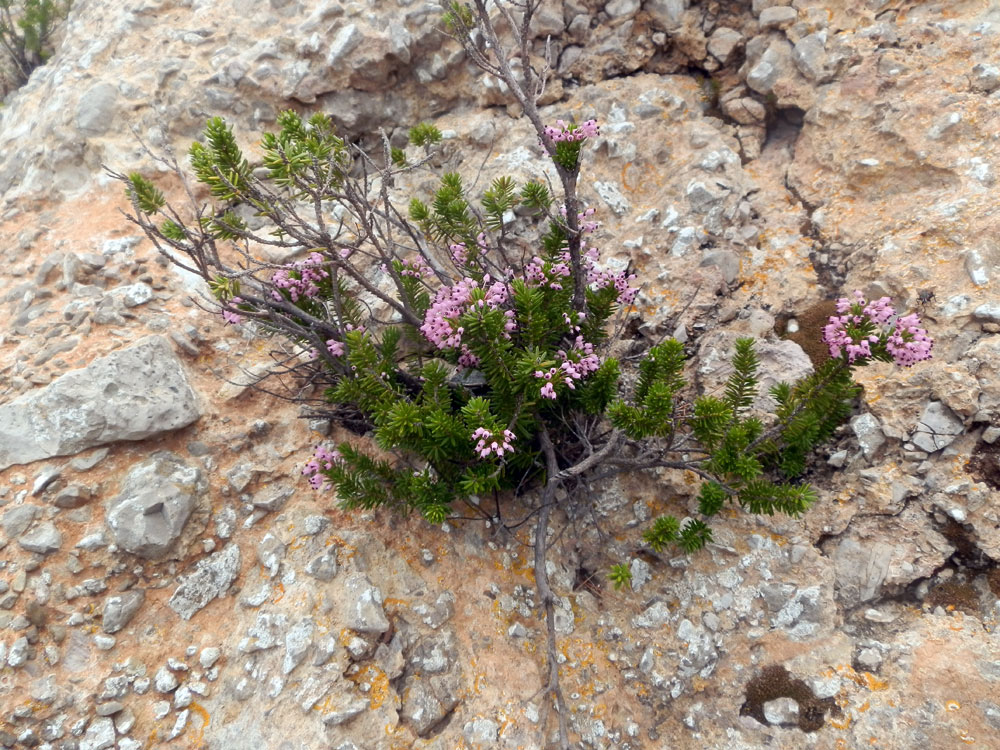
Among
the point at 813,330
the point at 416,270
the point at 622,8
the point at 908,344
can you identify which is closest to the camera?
the point at 908,344

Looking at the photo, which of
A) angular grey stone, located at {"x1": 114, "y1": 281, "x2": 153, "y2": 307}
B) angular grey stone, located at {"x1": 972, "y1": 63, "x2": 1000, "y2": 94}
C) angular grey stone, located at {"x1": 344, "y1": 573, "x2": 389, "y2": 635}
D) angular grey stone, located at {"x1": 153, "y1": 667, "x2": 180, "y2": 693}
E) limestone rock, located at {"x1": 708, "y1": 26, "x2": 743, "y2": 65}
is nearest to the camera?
angular grey stone, located at {"x1": 153, "y1": 667, "x2": 180, "y2": 693}

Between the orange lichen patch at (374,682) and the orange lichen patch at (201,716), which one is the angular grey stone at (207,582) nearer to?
the orange lichen patch at (201,716)

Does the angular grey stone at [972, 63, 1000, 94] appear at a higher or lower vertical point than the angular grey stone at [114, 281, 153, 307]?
higher

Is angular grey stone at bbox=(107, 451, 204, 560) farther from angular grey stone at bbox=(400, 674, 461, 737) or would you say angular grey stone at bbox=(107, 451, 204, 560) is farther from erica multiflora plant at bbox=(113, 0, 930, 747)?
angular grey stone at bbox=(400, 674, 461, 737)

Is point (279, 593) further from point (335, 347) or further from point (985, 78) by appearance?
point (985, 78)

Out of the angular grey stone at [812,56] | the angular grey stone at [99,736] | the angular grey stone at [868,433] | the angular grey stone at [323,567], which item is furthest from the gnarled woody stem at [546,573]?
the angular grey stone at [812,56]

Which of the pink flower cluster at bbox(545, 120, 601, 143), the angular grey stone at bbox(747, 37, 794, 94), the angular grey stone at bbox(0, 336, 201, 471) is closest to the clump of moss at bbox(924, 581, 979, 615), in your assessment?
the pink flower cluster at bbox(545, 120, 601, 143)

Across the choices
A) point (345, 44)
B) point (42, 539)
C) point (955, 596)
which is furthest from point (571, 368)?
point (345, 44)

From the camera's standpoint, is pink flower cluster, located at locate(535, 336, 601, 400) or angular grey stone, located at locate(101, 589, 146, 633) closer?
pink flower cluster, located at locate(535, 336, 601, 400)
